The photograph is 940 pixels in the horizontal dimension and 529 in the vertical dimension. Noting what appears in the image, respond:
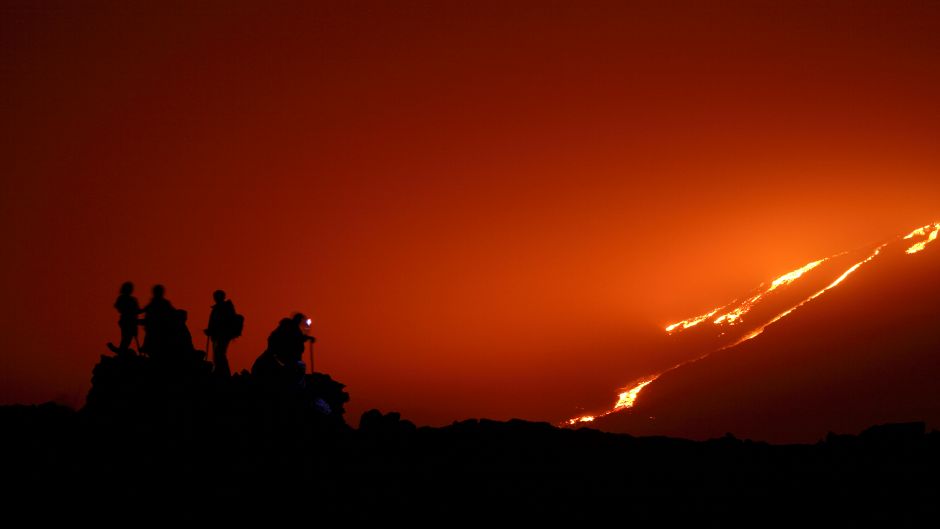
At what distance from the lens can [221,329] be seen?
29.8 meters

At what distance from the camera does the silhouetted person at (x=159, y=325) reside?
96.1 ft

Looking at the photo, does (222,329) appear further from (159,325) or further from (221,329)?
(159,325)

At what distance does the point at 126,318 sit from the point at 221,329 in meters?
3.23

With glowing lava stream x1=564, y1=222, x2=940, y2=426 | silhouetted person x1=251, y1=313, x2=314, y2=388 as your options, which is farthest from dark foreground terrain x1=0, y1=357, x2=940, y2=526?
glowing lava stream x1=564, y1=222, x2=940, y2=426

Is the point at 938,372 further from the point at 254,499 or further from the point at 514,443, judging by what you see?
the point at 254,499

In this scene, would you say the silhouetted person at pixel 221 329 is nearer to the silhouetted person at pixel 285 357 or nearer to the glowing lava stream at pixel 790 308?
the silhouetted person at pixel 285 357

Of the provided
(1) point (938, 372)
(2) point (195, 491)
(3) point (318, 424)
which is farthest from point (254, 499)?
(1) point (938, 372)

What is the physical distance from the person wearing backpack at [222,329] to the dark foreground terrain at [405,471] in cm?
215

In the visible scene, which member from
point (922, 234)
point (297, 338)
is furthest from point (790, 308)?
point (297, 338)

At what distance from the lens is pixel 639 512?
21.6 m

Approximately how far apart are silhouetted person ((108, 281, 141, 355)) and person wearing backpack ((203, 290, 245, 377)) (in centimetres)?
244

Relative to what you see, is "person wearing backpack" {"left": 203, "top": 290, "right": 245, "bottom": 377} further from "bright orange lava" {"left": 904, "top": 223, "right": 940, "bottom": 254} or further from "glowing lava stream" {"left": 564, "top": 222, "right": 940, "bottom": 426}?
"bright orange lava" {"left": 904, "top": 223, "right": 940, "bottom": 254}

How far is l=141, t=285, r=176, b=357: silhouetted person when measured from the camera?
2928cm

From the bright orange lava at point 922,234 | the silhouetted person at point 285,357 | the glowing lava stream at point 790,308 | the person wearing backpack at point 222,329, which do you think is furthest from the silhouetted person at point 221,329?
the bright orange lava at point 922,234
